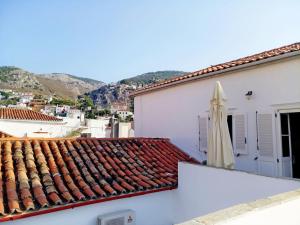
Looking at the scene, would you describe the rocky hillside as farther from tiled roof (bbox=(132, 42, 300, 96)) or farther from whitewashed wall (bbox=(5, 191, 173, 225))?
whitewashed wall (bbox=(5, 191, 173, 225))

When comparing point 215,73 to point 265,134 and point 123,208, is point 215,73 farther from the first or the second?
point 123,208

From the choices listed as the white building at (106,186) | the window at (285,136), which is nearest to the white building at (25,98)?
the white building at (106,186)

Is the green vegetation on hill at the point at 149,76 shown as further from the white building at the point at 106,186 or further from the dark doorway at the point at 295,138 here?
the dark doorway at the point at 295,138

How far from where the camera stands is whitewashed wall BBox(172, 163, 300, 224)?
21.5ft

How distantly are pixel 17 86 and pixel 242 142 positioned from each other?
454ft

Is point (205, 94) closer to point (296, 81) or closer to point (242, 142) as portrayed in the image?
point (242, 142)

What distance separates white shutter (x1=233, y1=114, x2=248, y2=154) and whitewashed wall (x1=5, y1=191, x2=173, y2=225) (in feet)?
10.6

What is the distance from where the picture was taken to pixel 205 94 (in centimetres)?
1164

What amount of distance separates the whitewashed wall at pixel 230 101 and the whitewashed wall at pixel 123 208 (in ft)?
11.1

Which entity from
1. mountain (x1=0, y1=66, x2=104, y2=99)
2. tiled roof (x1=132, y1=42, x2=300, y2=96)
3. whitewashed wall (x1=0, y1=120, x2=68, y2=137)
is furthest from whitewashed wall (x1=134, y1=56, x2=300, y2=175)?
mountain (x1=0, y1=66, x2=104, y2=99)

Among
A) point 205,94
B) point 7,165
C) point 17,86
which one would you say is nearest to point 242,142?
point 205,94

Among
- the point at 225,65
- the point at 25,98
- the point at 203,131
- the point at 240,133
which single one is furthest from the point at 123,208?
the point at 25,98

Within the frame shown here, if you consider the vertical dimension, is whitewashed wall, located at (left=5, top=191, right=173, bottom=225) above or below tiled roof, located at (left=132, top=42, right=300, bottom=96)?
below

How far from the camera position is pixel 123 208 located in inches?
299
